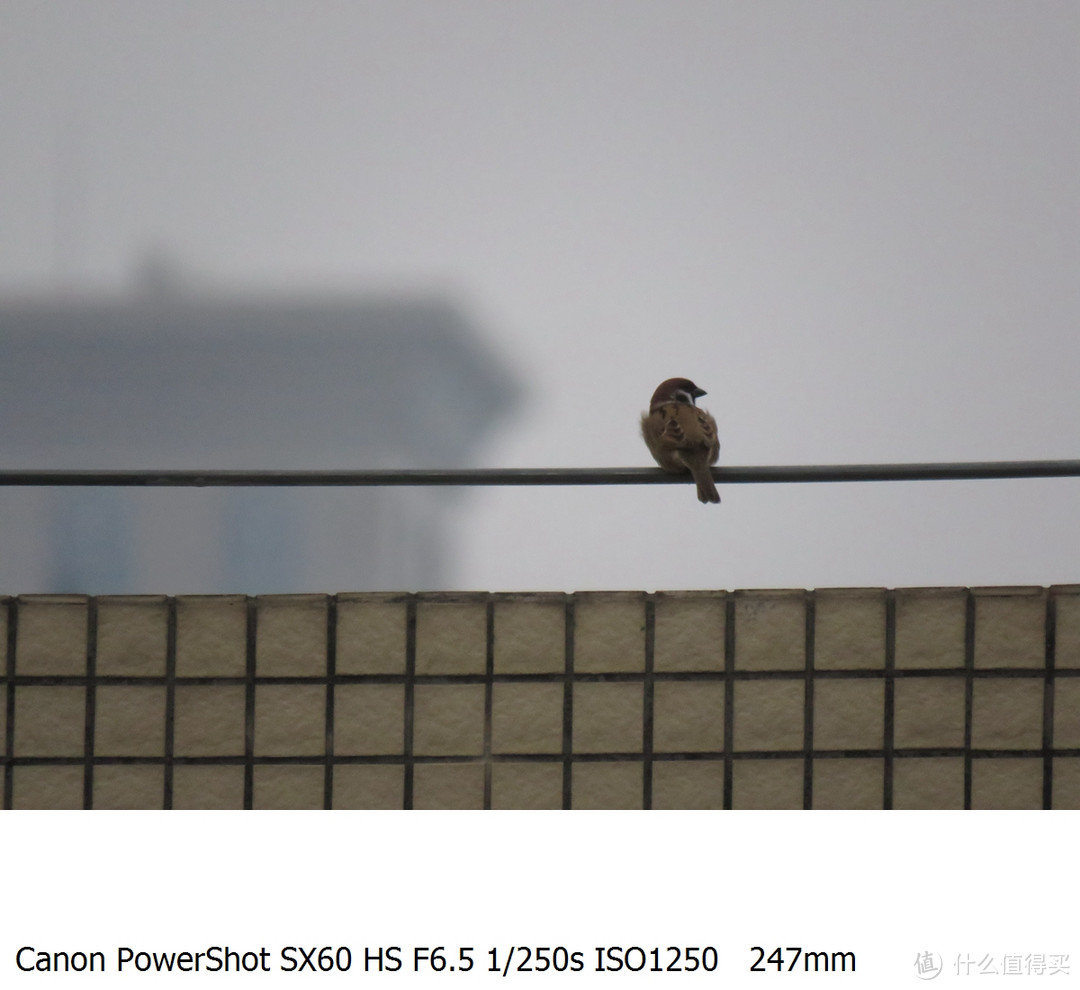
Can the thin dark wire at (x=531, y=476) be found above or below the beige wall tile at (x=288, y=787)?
above

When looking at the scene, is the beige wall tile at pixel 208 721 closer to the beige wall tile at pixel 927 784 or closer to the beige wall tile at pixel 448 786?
the beige wall tile at pixel 448 786

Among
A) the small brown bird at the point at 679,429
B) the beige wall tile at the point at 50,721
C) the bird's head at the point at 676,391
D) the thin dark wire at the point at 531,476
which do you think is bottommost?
the beige wall tile at the point at 50,721

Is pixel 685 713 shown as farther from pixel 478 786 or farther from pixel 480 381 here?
pixel 480 381

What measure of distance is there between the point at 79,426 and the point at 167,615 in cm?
1840

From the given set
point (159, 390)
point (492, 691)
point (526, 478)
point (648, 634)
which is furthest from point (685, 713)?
point (159, 390)

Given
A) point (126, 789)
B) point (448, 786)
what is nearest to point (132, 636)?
A: point (126, 789)

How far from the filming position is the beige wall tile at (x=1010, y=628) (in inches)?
77.9

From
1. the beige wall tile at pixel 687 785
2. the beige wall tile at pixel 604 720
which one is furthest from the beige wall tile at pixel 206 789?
the beige wall tile at pixel 687 785

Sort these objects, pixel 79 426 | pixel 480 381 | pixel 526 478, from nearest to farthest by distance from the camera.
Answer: pixel 526 478, pixel 79 426, pixel 480 381

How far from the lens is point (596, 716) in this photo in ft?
6.41

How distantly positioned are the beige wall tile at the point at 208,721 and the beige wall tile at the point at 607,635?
2.06 feet

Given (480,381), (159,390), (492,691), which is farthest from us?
(480,381)

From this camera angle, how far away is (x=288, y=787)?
193cm

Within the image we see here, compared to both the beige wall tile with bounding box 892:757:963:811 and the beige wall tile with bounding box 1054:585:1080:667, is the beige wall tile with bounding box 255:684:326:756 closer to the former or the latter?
the beige wall tile with bounding box 892:757:963:811
